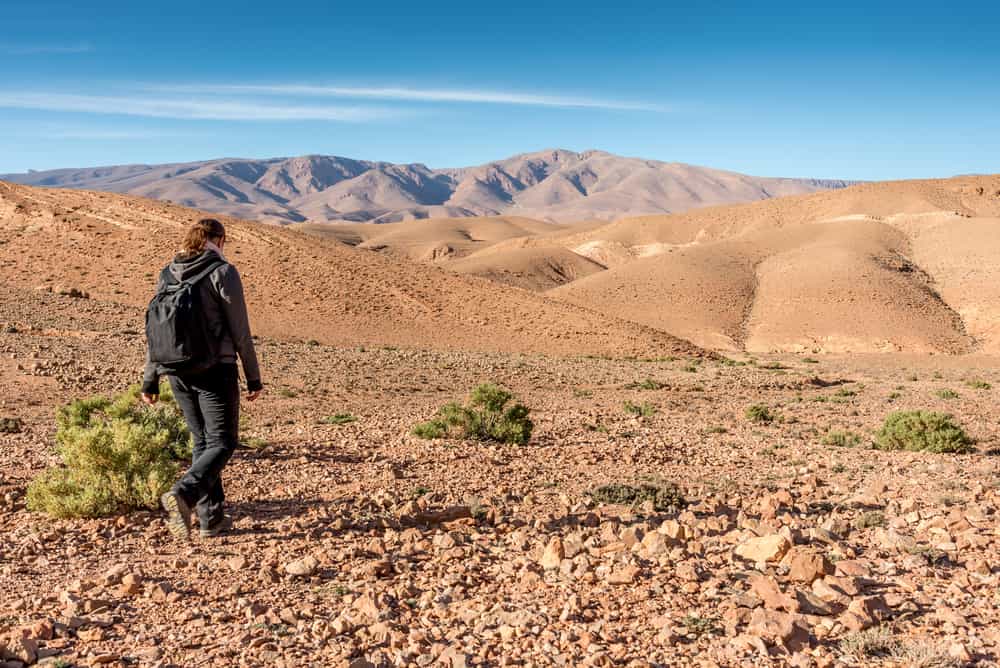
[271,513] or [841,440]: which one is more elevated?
[271,513]

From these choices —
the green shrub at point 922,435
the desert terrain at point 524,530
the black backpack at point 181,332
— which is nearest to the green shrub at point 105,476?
the desert terrain at point 524,530

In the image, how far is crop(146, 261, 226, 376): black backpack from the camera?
4.71 m

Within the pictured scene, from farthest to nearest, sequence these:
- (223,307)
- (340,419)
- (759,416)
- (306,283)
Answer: (306,283), (759,416), (340,419), (223,307)

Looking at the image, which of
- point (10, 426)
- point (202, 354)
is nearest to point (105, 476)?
point (202, 354)

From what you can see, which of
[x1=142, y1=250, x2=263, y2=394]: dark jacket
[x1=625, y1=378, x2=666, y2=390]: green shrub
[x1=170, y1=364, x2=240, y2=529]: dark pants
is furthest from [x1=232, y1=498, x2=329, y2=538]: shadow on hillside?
[x1=625, y1=378, x2=666, y2=390]: green shrub

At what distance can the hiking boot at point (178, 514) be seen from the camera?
16.4 feet

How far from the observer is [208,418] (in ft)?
16.5

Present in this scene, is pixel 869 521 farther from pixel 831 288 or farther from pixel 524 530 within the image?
pixel 831 288

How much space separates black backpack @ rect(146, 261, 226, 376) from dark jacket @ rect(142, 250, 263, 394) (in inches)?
1.7

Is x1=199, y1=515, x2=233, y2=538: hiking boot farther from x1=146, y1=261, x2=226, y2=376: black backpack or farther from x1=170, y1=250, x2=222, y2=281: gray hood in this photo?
x1=170, y1=250, x2=222, y2=281: gray hood

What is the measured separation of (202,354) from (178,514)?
1.11 metres

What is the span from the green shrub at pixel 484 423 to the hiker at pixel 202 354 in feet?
15.7

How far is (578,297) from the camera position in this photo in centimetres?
5025

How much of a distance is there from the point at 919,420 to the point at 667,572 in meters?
7.13
